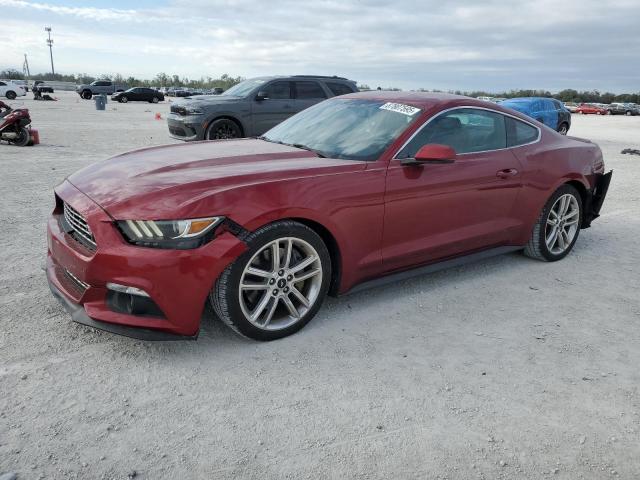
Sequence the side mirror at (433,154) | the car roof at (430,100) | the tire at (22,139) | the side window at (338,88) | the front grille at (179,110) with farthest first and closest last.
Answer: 1. the side window at (338,88)
2. the tire at (22,139)
3. the front grille at (179,110)
4. the car roof at (430,100)
5. the side mirror at (433,154)

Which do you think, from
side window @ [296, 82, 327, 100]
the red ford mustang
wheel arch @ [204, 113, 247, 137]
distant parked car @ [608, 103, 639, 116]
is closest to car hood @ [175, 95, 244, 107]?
wheel arch @ [204, 113, 247, 137]

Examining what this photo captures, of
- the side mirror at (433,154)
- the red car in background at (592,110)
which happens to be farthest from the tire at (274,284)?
the red car in background at (592,110)

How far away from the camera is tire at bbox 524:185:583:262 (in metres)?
4.91

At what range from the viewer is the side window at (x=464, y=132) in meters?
3.96

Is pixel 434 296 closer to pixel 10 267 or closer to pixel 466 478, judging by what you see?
pixel 466 478

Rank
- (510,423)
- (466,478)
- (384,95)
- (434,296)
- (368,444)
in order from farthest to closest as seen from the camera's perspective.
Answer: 1. (384,95)
2. (434,296)
3. (510,423)
4. (368,444)
5. (466,478)

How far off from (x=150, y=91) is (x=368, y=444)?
159 ft

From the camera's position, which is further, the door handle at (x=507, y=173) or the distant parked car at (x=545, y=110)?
the distant parked car at (x=545, y=110)

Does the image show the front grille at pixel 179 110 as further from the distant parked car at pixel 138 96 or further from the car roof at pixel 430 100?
the distant parked car at pixel 138 96

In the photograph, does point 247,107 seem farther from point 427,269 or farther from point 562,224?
point 427,269

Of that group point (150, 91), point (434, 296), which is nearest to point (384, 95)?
point (434, 296)

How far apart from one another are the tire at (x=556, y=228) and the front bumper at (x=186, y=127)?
26.7 ft

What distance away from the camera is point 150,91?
4647cm

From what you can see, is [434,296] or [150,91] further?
[150,91]
